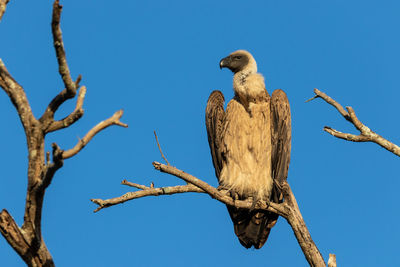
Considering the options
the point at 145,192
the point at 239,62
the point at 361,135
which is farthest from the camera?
the point at 239,62

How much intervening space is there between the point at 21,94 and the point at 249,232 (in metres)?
4.49

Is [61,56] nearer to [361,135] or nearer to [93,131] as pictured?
[93,131]

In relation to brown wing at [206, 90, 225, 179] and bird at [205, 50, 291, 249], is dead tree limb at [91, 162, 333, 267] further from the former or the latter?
brown wing at [206, 90, 225, 179]

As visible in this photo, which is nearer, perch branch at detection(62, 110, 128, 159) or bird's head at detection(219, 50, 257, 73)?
perch branch at detection(62, 110, 128, 159)

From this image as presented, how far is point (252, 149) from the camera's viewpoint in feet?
26.4

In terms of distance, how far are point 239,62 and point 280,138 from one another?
1545mm

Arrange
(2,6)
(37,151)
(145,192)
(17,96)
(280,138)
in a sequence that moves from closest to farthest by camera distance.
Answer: (37,151)
(17,96)
(2,6)
(145,192)
(280,138)

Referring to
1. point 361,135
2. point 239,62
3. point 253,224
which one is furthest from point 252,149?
point 361,135

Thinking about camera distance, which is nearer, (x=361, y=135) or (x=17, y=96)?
(x=17, y=96)

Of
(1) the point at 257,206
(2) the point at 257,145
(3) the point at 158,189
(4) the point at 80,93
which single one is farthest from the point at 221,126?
(4) the point at 80,93

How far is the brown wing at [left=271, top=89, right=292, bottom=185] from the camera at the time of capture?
25.9ft

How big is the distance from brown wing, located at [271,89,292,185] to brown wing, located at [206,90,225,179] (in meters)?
0.76

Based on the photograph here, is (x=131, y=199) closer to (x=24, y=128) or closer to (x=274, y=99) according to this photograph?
(x=24, y=128)

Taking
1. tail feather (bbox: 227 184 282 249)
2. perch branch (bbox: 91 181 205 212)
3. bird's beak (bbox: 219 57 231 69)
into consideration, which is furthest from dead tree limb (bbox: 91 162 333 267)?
bird's beak (bbox: 219 57 231 69)
